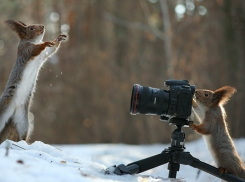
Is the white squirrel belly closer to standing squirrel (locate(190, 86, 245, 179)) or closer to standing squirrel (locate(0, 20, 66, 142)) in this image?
standing squirrel (locate(0, 20, 66, 142))

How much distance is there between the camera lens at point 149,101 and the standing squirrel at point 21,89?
1.37 m

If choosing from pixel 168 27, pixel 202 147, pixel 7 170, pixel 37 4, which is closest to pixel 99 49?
pixel 37 4

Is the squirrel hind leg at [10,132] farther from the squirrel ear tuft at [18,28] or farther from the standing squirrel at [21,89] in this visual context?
the squirrel ear tuft at [18,28]

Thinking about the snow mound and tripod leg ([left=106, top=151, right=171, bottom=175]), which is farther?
tripod leg ([left=106, top=151, right=171, bottom=175])

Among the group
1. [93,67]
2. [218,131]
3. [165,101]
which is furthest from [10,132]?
[93,67]

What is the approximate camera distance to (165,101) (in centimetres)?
354

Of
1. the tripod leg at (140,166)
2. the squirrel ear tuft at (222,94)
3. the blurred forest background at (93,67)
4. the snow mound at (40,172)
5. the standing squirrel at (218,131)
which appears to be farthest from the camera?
the blurred forest background at (93,67)

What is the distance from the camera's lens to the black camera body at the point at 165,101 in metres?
3.53

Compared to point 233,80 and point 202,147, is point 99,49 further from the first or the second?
point 202,147

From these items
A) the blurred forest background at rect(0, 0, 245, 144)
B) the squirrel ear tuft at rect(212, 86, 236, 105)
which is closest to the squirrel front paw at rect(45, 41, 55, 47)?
the squirrel ear tuft at rect(212, 86, 236, 105)

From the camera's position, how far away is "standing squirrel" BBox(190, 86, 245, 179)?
12.6 feet

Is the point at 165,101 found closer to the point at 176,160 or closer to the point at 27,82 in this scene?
the point at 176,160

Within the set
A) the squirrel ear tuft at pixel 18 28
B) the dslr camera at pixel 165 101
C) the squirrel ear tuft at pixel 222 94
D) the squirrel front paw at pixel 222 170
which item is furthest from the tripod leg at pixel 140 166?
the squirrel ear tuft at pixel 18 28

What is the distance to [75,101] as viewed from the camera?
16062 millimetres
